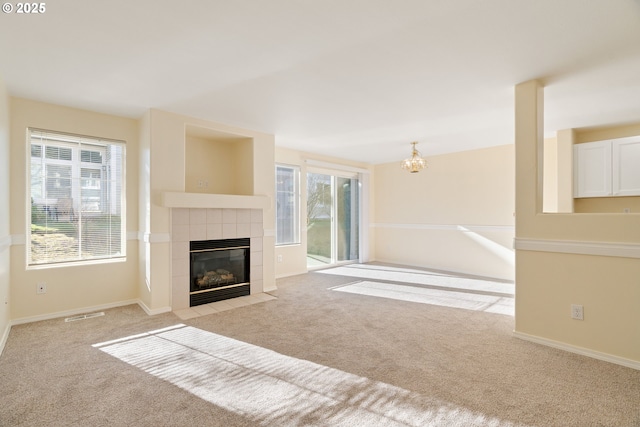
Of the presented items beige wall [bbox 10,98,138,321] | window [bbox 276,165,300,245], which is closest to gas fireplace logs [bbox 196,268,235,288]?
beige wall [bbox 10,98,138,321]

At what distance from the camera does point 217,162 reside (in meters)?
4.73

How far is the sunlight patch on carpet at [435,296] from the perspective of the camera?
385 cm

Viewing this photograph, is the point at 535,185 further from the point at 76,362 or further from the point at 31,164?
the point at 31,164

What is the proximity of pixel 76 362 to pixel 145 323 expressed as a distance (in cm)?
87

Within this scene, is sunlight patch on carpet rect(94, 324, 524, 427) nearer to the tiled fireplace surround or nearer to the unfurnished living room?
the unfurnished living room

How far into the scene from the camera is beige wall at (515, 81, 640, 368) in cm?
238

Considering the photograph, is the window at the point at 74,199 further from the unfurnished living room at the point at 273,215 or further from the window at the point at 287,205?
the window at the point at 287,205

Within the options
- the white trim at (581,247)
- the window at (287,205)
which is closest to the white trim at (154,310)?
the window at (287,205)

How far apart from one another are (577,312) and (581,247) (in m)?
0.56

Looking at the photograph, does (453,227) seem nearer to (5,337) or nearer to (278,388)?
(278,388)

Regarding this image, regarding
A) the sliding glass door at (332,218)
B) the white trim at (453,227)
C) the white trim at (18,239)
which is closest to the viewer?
the white trim at (18,239)

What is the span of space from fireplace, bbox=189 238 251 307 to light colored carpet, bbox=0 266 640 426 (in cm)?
63

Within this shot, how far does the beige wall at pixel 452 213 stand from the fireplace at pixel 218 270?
12.9 feet

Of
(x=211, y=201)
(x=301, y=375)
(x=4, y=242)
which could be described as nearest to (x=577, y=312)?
(x=301, y=375)
